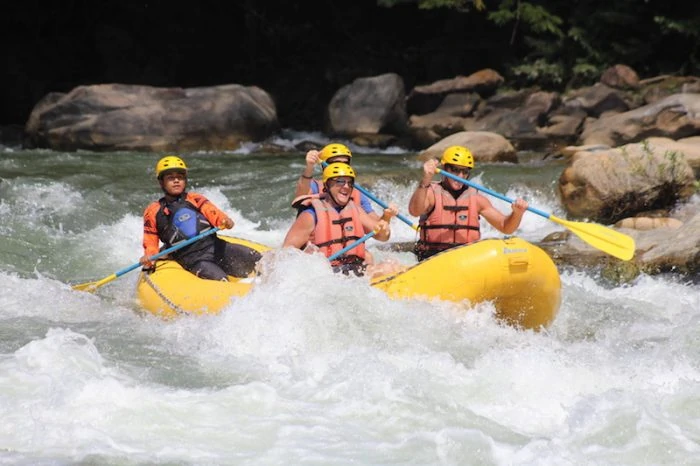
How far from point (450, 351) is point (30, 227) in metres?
5.57

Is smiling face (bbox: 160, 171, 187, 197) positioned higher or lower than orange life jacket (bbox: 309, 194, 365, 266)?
higher

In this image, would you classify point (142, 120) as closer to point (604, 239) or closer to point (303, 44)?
point (303, 44)

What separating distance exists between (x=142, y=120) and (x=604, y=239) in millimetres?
9234

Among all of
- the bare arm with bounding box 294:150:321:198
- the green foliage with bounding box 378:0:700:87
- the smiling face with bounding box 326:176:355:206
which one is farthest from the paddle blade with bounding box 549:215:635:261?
the green foliage with bounding box 378:0:700:87

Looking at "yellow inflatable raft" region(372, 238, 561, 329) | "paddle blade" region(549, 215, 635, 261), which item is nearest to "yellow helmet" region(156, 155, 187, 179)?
"yellow inflatable raft" region(372, 238, 561, 329)

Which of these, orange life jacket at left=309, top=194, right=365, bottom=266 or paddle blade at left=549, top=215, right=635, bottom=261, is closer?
orange life jacket at left=309, top=194, right=365, bottom=266

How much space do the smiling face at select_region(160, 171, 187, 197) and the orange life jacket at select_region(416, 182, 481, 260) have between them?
69.5 inches

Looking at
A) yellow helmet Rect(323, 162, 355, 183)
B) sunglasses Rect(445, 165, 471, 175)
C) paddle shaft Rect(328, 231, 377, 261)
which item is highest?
sunglasses Rect(445, 165, 471, 175)

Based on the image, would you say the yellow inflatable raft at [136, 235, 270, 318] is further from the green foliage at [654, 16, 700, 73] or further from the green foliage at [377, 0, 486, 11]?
the green foliage at [377, 0, 486, 11]

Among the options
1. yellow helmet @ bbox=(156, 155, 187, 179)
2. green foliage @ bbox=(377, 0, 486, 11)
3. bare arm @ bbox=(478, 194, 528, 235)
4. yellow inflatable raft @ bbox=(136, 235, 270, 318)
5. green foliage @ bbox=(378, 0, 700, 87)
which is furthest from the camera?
green foliage @ bbox=(377, 0, 486, 11)

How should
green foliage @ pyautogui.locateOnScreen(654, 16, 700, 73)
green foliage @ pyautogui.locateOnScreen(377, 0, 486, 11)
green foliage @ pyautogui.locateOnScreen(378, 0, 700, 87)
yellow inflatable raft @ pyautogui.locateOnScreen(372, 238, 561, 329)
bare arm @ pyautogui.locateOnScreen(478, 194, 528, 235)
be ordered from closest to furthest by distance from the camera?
yellow inflatable raft @ pyautogui.locateOnScreen(372, 238, 561, 329) → bare arm @ pyautogui.locateOnScreen(478, 194, 528, 235) → green foliage @ pyautogui.locateOnScreen(654, 16, 700, 73) → green foliage @ pyautogui.locateOnScreen(378, 0, 700, 87) → green foliage @ pyautogui.locateOnScreen(377, 0, 486, 11)

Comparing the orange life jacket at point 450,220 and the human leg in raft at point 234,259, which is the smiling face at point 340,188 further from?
the human leg in raft at point 234,259

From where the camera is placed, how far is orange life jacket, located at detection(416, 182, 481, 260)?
6918 millimetres

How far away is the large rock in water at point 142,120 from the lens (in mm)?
14570
